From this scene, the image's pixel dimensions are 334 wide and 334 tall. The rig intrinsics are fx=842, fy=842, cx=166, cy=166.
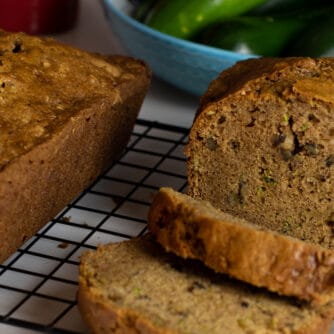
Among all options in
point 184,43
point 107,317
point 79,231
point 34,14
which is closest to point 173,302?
point 107,317

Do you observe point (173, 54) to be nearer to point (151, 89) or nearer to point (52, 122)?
point (151, 89)

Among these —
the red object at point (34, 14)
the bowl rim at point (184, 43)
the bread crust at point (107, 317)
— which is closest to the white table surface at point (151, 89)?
the red object at point (34, 14)

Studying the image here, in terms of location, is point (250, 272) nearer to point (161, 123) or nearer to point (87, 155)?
point (87, 155)

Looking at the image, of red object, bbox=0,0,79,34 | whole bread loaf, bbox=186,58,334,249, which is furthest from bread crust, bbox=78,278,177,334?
red object, bbox=0,0,79,34

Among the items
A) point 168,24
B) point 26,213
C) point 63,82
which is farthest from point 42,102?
point 168,24

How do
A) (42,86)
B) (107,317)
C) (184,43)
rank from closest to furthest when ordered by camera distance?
(107,317) < (42,86) < (184,43)

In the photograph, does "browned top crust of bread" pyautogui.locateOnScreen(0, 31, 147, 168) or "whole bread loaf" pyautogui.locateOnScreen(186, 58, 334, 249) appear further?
"whole bread loaf" pyautogui.locateOnScreen(186, 58, 334, 249)

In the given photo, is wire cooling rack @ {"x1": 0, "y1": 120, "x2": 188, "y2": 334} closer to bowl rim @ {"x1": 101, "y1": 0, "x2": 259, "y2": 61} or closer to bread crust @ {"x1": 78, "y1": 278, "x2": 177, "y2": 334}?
bread crust @ {"x1": 78, "y1": 278, "x2": 177, "y2": 334}
